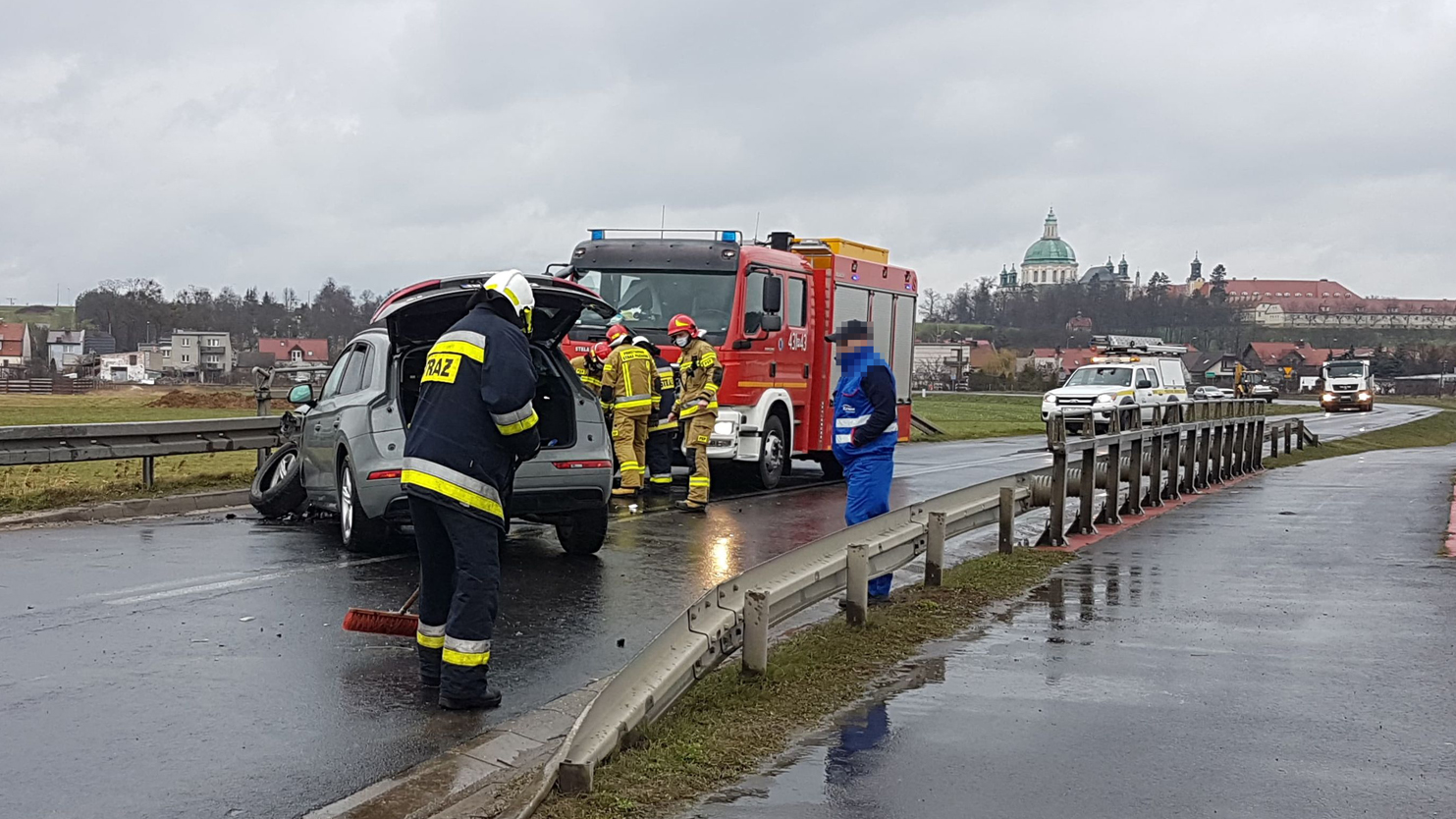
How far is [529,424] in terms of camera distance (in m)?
6.08

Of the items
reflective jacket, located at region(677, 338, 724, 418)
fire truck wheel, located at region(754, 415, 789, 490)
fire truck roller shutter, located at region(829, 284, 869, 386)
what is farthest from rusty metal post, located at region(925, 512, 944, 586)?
fire truck roller shutter, located at region(829, 284, 869, 386)

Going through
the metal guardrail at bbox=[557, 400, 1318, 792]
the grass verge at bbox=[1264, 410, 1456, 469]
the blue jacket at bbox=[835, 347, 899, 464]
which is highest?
the blue jacket at bbox=[835, 347, 899, 464]

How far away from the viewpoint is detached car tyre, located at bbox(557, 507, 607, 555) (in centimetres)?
1032

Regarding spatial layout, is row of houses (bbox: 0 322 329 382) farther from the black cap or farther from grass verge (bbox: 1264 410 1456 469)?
the black cap

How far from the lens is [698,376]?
46.3 ft

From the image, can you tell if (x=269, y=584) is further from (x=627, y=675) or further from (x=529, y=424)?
(x=627, y=675)

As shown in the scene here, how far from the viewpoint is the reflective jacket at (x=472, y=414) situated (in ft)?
19.6

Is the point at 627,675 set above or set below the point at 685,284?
below

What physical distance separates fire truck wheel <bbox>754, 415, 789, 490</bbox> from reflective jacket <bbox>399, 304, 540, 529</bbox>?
9604mm

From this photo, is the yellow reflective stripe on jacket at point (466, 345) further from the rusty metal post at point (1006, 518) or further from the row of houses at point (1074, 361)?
the row of houses at point (1074, 361)

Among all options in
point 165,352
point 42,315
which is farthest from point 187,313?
point 42,315

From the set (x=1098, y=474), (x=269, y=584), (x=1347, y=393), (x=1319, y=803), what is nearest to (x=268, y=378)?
(x=269, y=584)

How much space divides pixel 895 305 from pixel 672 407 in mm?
5891

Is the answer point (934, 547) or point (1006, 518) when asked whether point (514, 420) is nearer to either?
point (934, 547)
